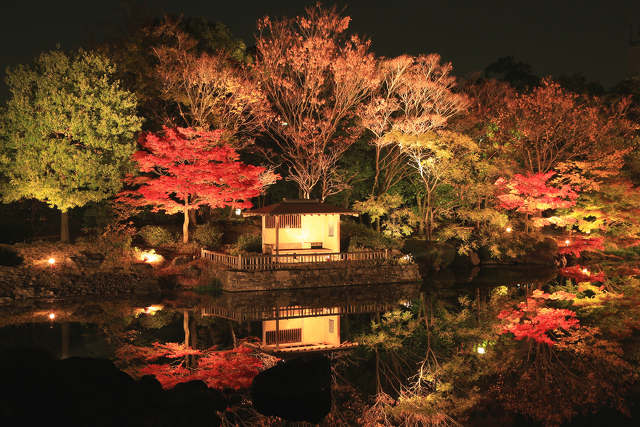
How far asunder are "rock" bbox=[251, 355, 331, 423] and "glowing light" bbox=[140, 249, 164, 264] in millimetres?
14645

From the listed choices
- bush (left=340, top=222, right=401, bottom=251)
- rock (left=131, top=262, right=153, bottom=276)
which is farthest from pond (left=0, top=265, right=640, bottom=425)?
bush (left=340, top=222, right=401, bottom=251)

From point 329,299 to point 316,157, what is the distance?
41.0 feet

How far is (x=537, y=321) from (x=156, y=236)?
57.8ft

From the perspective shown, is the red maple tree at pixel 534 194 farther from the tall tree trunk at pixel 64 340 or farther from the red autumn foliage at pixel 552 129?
the tall tree trunk at pixel 64 340

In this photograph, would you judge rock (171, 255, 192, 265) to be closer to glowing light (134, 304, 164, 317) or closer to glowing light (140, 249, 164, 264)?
glowing light (140, 249, 164, 264)

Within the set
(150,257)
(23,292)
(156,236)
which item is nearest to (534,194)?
(156,236)

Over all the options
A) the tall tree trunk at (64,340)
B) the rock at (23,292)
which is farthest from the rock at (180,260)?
the tall tree trunk at (64,340)

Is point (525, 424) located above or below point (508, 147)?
below

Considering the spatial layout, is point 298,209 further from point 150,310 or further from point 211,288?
point 150,310

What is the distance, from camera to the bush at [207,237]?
27625mm

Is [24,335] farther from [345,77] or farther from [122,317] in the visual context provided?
[345,77]

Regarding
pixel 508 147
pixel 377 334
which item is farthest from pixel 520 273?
pixel 377 334

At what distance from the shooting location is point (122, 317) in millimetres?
17984

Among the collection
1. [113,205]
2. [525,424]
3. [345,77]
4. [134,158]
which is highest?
[345,77]
